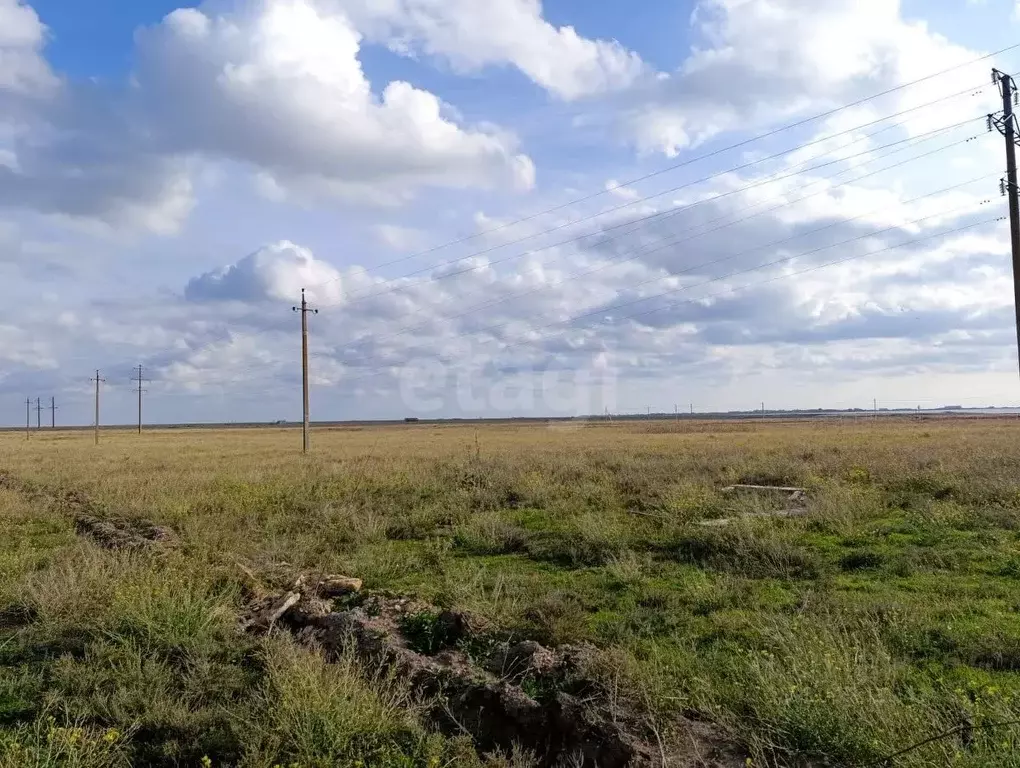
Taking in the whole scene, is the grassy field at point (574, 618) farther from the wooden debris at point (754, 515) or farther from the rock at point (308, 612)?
the rock at point (308, 612)

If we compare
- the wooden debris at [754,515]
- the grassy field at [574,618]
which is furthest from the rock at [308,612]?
the wooden debris at [754,515]

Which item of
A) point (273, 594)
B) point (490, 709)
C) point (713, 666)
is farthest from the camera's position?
point (273, 594)

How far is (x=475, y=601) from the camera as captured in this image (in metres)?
8.19

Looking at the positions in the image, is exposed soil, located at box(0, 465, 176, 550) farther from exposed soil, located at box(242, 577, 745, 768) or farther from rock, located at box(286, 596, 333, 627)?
exposed soil, located at box(242, 577, 745, 768)

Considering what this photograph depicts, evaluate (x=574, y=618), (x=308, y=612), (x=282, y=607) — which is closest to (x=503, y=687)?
(x=574, y=618)

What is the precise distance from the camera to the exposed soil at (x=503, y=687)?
5039 millimetres

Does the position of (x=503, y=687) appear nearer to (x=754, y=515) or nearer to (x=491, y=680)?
(x=491, y=680)

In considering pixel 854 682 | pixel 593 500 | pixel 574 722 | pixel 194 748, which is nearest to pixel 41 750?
pixel 194 748

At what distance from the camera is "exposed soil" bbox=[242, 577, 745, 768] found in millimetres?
5039

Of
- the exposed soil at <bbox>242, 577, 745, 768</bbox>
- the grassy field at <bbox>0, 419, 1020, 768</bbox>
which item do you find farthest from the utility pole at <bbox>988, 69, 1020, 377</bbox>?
the exposed soil at <bbox>242, 577, 745, 768</bbox>

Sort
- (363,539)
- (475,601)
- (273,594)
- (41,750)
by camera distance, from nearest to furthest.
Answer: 1. (41,750)
2. (475,601)
3. (273,594)
4. (363,539)

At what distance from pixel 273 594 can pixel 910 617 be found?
24.0 ft

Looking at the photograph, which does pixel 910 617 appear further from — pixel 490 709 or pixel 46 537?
pixel 46 537

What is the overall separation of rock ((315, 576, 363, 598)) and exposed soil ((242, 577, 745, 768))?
984 millimetres
